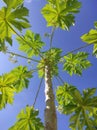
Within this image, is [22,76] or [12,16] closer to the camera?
[12,16]

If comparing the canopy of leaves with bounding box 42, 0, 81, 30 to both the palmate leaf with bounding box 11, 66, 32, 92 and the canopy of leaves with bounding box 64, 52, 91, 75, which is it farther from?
the canopy of leaves with bounding box 64, 52, 91, 75

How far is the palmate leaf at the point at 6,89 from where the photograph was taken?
7.27 meters

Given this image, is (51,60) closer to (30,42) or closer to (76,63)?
(30,42)

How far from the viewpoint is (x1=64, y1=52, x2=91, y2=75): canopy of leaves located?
9.91 metres

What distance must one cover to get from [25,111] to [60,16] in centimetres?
277

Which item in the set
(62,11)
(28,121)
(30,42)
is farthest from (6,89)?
(30,42)

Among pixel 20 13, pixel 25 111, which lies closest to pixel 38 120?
pixel 25 111

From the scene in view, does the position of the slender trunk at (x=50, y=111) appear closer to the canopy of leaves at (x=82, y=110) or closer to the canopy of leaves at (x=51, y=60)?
the canopy of leaves at (x=82, y=110)

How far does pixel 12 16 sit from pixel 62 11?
1490mm

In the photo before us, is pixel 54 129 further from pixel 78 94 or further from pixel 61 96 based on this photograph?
pixel 61 96

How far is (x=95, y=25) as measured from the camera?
7.75m

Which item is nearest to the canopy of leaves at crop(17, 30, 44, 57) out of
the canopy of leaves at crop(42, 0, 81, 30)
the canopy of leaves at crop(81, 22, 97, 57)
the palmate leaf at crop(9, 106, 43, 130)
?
the canopy of leaves at crop(42, 0, 81, 30)

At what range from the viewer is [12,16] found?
696 centimetres

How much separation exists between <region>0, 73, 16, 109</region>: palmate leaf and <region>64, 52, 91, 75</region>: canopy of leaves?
3150 mm
